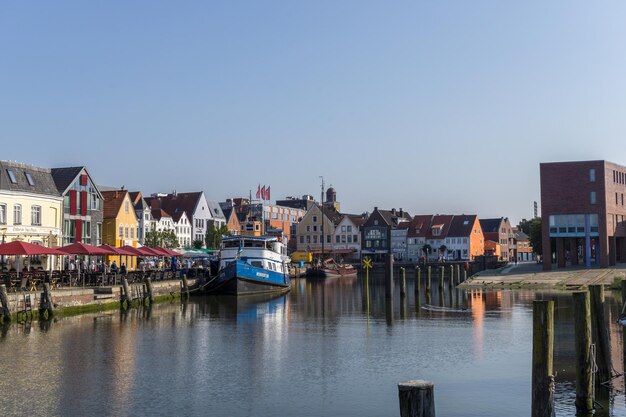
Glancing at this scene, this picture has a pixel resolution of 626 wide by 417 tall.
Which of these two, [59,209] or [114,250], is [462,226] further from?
[114,250]

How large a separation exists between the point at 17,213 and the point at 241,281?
1738 centimetres

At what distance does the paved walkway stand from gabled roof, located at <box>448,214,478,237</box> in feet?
174

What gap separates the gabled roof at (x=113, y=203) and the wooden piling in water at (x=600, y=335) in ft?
187

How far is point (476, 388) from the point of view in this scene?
2064 cm

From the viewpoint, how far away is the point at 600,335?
1912 centimetres

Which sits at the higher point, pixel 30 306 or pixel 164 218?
pixel 164 218

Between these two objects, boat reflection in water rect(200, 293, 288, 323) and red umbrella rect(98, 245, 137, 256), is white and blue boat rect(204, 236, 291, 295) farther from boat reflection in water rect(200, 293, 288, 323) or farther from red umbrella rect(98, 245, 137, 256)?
red umbrella rect(98, 245, 137, 256)

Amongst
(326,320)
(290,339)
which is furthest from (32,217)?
(290,339)

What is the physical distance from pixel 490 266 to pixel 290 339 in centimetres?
7950

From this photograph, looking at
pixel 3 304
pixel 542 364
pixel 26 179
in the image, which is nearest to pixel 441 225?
pixel 26 179

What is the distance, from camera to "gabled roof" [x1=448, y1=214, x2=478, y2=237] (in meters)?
128

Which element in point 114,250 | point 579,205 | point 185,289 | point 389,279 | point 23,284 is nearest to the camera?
point 23,284

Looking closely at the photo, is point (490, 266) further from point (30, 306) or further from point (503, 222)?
point (30, 306)

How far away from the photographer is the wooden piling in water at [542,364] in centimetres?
1519
